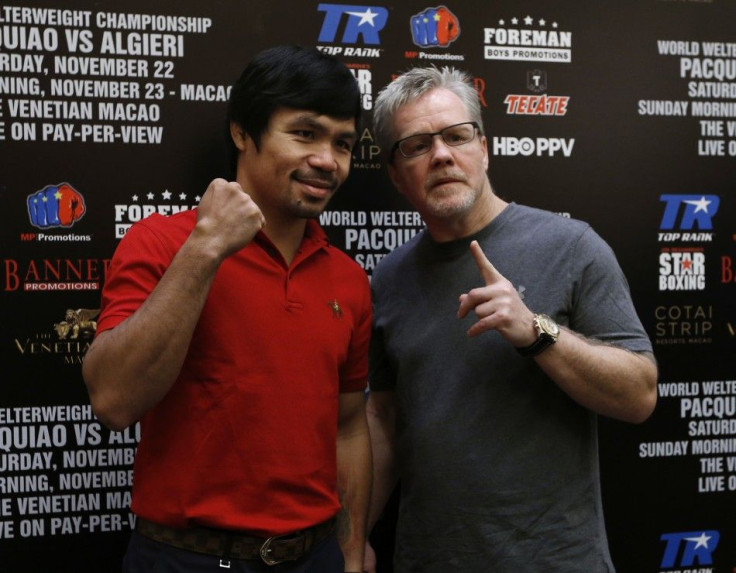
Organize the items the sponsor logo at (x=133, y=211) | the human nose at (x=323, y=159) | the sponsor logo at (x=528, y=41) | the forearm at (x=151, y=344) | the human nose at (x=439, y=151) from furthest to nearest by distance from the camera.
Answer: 1. the sponsor logo at (x=528, y=41)
2. the sponsor logo at (x=133, y=211)
3. the human nose at (x=439, y=151)
4. the human nose at (x=323, y=159)
5. the forearm at (x=151, y=344)

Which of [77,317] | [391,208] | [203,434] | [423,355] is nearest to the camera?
[203,434]

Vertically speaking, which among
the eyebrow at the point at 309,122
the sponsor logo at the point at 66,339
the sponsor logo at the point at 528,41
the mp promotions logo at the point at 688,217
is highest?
the sponsor logo at the point at 528,41

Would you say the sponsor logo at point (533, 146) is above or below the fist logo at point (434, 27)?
below

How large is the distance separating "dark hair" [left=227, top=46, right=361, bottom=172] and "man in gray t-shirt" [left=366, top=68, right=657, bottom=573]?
243mm

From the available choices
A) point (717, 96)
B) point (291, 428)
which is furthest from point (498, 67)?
point (291, 428)

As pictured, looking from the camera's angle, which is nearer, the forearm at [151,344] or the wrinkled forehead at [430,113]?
the forearm at [151,344]

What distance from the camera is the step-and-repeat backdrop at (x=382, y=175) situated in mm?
2057

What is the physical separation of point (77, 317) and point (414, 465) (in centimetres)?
97

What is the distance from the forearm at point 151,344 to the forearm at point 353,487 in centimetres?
64

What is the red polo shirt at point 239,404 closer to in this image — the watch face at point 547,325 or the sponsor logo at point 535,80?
the watch face at point 547,325

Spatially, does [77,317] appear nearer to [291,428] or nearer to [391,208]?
[291,428]

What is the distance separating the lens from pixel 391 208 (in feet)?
7.54

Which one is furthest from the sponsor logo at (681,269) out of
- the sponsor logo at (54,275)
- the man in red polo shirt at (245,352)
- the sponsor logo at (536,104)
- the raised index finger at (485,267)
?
the sponsor logo at (54,275)

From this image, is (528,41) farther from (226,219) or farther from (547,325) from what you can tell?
(226,219)
